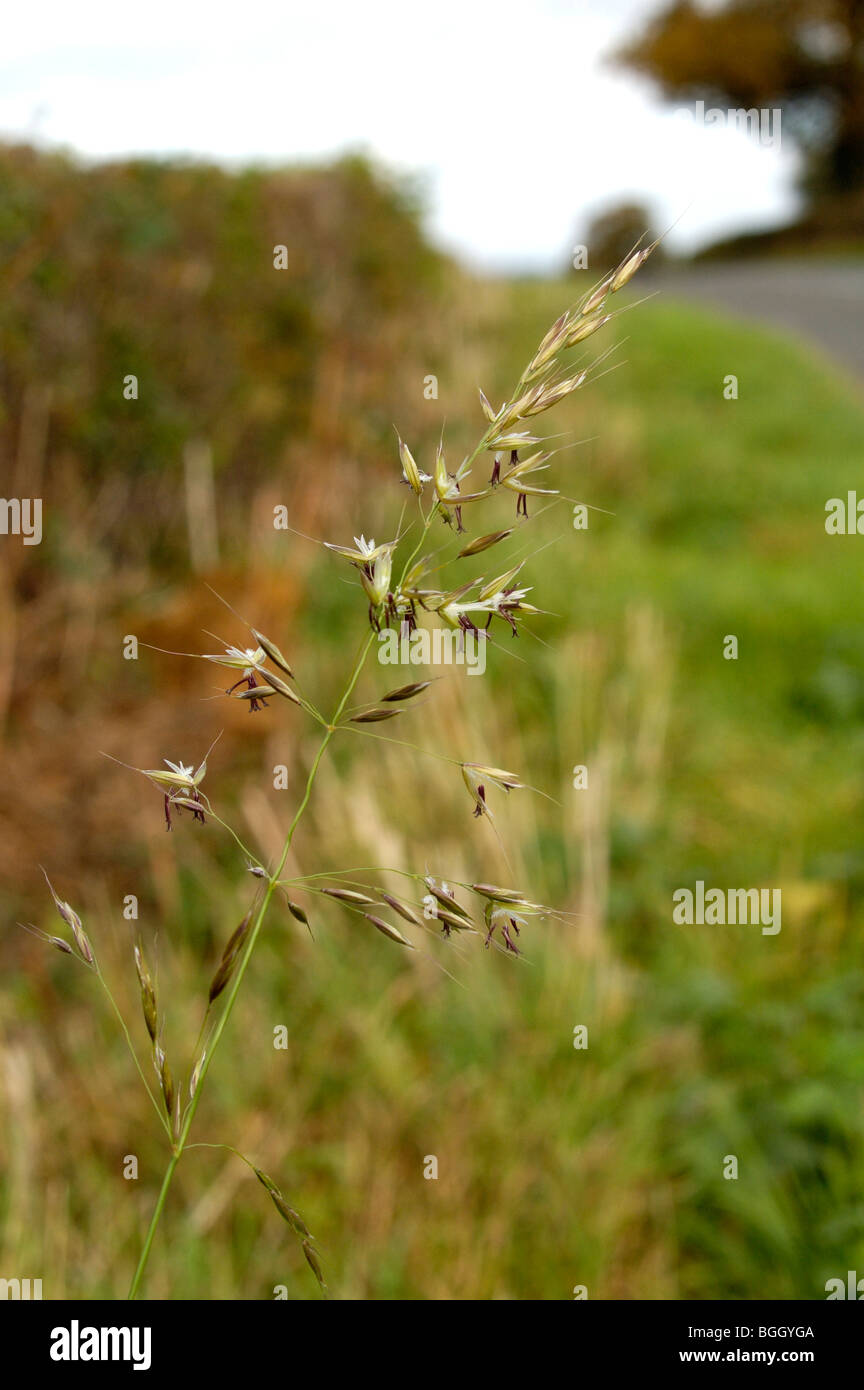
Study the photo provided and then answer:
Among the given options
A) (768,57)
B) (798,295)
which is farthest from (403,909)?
(768,57)

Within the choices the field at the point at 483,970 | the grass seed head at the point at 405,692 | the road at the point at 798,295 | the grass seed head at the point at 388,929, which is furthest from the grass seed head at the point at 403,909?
the road at the point at 798,295

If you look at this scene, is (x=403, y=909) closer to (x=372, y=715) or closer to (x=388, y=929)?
(x=388, y=929)

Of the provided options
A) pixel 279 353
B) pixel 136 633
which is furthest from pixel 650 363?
pixel 136 633

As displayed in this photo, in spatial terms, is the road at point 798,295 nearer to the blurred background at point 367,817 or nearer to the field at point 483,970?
the blurred background at point 367,817

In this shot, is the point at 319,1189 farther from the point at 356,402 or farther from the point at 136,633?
the point at 356,402

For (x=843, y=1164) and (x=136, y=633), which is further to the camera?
(x=136, y=633)

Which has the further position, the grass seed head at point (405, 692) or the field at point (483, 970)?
the field at point (483, 970)

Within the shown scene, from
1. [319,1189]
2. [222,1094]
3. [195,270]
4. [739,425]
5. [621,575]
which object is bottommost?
[319,1189]
